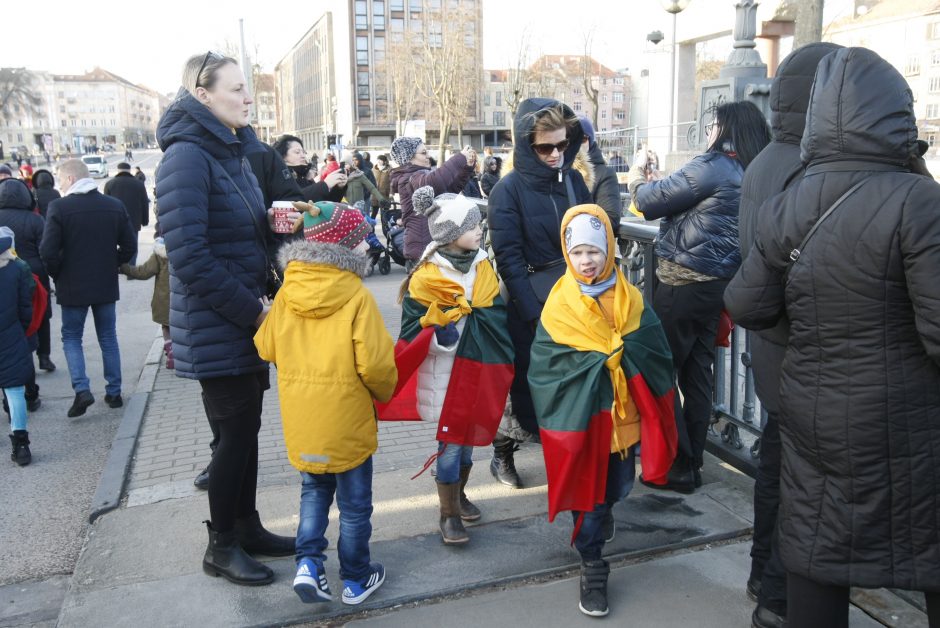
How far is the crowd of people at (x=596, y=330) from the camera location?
225cm

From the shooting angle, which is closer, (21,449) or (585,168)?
(585,168)

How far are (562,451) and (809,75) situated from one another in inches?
65.0

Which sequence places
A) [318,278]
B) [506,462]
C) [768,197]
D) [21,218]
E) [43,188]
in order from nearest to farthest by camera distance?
[768,197] < [318,278] < [506,462] < [21,218] < [43,188]

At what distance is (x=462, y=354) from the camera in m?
3.79

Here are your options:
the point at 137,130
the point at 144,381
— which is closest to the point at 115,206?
the point at 144,381

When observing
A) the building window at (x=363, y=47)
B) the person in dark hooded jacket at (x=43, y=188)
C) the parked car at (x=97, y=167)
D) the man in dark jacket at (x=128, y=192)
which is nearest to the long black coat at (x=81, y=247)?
the person in dark hooded jacket at (x=43, y=188)

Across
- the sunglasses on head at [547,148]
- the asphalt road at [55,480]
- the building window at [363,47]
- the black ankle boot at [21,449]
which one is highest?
the building window at [363,47]

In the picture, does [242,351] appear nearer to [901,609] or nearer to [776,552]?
[776,552]

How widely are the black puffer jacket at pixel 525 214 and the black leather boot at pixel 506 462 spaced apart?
78cm

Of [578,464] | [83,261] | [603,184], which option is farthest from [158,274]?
[578,464]

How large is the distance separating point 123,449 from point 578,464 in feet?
11.7

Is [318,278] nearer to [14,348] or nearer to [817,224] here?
[817,224]

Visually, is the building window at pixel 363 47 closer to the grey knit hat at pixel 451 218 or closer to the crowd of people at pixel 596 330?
the crowd of people at pixel 596 330

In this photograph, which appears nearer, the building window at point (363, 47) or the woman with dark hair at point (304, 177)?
the woman with dark hair at point (304, 177)
